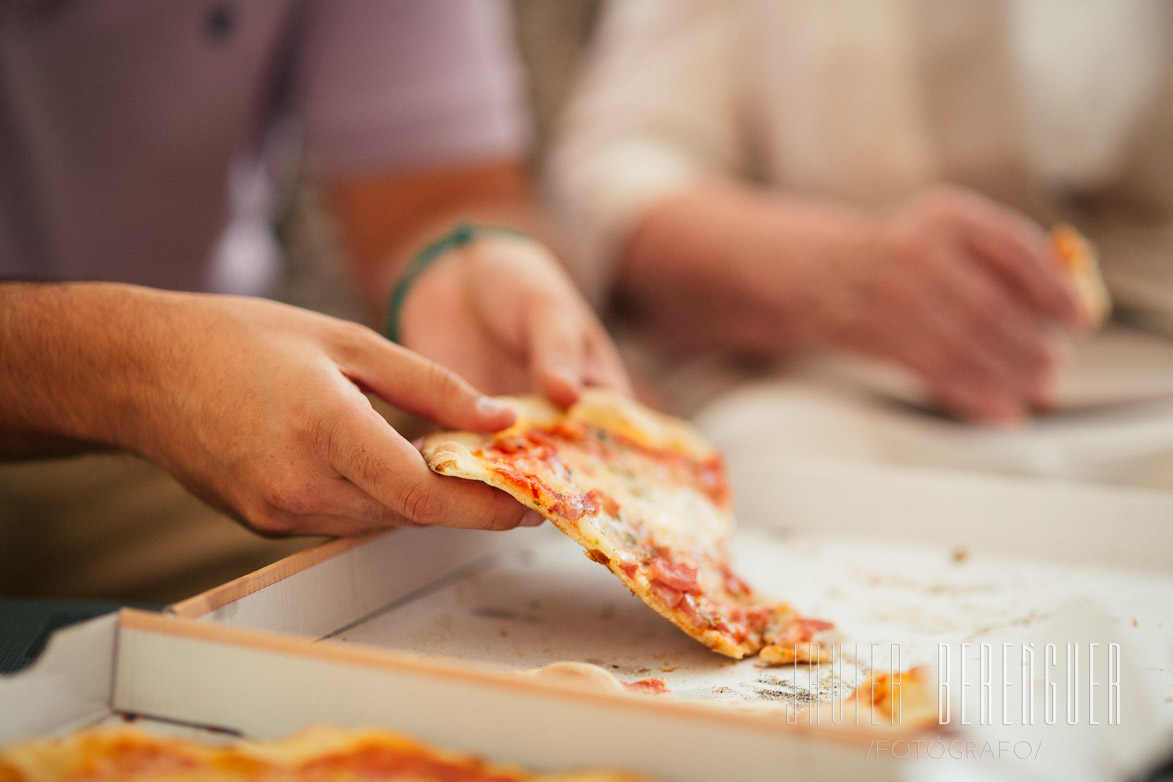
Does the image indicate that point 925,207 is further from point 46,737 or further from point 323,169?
point 46,737

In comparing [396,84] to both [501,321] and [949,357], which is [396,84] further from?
[949,357]

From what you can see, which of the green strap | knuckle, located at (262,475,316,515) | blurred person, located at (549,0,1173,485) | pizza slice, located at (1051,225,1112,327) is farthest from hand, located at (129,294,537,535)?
pizza slice, located at (1051,225,1112,327)

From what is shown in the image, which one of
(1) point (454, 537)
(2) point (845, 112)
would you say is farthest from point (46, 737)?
(2) point (845, 112)

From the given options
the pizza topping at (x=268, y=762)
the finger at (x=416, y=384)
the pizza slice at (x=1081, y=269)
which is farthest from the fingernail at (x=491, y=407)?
the pizza slice at (x=1081, y=269)

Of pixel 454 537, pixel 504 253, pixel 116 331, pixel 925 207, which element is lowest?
pixel 454 537

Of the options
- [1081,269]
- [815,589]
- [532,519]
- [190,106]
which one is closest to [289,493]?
[532,519]

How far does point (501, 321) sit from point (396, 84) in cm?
72

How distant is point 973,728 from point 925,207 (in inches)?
36.3

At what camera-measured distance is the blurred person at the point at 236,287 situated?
54 centimetres

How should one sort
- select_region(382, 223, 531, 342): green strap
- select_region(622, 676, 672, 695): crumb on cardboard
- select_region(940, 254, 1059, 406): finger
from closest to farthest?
select_region(622, 676, 672, 695): crumb on cardboard, select_region(382, 223, 531, 342): green strap, select_region(940, 254, 1059, 406): finger

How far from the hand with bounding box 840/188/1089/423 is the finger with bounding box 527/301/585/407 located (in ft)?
2.02

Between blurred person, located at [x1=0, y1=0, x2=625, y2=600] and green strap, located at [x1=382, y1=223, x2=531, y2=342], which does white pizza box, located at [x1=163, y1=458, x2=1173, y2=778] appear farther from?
green strap, located at [x1=382, y1=223, x2=531, y2=342]

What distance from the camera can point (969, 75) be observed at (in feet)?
4.46

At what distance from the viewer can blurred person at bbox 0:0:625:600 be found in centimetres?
54
